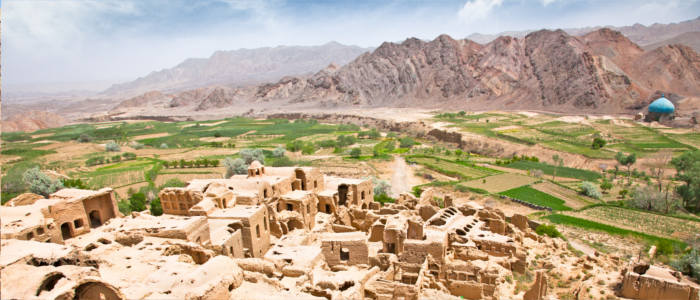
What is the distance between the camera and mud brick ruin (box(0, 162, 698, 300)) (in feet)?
40.7

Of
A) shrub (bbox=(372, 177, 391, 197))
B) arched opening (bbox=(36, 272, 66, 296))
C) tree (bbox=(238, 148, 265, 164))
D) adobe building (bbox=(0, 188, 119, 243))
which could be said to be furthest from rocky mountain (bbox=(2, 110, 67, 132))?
arched opening (bbox=(36, 272, 66, 296))

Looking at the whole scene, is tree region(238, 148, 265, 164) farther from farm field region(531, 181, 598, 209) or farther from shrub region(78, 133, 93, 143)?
shrub region(78, 133, 93, 143)

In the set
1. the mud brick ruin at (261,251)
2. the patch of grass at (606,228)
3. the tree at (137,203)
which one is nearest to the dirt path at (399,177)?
the patch of grass at (606,228)

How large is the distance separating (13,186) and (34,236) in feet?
108

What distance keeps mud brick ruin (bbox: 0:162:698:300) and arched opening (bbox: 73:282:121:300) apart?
35 mm

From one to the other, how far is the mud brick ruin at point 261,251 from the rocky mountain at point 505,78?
111m

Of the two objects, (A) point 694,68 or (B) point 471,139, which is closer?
(B) point 471,139

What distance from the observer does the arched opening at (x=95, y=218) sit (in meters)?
22.8

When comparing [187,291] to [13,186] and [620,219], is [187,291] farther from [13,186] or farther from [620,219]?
[13,186]

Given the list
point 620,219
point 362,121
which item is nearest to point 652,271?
point 620,219

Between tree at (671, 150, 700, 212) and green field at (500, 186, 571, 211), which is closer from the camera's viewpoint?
tree at (671, 150, 700, 212)

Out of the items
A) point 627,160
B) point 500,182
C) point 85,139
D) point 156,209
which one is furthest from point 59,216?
point 85,139

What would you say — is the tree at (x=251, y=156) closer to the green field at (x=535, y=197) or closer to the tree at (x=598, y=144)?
the green field at (x=535, y=197)

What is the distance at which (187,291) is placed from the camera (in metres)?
11.9
